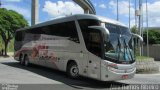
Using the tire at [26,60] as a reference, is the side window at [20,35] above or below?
above

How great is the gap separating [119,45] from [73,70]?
3.31 meters

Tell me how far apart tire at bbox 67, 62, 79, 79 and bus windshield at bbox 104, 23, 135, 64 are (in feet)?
8.92

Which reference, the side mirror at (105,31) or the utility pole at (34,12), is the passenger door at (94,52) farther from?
the utility pole at (34,12)

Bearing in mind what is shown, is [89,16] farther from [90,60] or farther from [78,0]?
[78,0]

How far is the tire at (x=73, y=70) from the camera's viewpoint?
16.7 m

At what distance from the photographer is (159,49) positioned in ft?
180

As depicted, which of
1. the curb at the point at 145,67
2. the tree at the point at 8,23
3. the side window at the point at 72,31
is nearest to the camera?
the side window at the point at 72,31

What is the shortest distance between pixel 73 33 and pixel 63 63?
2.04 meters

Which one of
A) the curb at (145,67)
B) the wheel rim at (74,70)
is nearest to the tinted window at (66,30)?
the wheel rim at (74,70)

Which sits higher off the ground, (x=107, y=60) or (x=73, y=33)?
(x=73, y=33)

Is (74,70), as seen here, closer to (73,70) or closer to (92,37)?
(73,70)

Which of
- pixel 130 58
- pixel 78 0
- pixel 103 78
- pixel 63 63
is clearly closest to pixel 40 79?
pixel 63 63

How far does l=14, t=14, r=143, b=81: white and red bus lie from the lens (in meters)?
14.5

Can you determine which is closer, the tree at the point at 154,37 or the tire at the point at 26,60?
the tire at the point at 26,60
